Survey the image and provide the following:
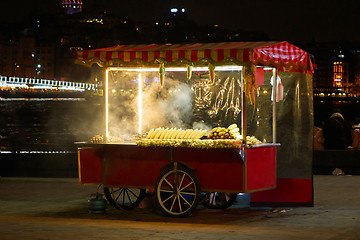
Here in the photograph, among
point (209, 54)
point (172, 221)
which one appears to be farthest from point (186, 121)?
point (172, 221)

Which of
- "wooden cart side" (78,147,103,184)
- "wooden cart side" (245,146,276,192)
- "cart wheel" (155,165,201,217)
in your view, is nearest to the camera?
"cart wheel" (155,165,201,217)

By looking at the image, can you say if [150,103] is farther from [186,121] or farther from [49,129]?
[49,129]

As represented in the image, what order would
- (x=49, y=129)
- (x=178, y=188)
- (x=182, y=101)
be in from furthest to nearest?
(x=49, y=129) → (x=182, y=101) → (x=178, y=188)

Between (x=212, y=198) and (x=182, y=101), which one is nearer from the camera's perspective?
(x=212, y=198)

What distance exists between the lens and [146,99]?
464 inches

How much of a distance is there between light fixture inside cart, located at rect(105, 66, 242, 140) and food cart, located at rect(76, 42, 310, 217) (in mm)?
17

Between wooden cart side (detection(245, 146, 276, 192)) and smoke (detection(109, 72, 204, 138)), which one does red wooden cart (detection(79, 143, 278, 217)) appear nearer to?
wooden cart side (detection(245, 146, 276, 192))

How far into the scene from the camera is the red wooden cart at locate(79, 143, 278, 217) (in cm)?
948

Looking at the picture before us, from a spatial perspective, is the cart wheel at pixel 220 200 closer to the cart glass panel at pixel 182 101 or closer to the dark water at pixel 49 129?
the cart glass panel at pixel 182 101

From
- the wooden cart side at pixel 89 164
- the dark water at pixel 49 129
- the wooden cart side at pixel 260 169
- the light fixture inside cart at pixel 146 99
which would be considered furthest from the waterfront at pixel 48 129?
the wooden cart side at pixel 260 169

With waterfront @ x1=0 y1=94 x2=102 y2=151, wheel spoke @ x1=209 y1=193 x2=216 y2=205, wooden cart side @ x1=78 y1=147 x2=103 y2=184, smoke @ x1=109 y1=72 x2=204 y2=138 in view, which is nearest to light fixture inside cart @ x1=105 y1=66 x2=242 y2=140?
smoke @ x1=109 y1=72 x2=204 y2=138

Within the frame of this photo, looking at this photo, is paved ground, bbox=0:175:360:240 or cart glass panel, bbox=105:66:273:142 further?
cart glass panel, bbox=105:66:273:142

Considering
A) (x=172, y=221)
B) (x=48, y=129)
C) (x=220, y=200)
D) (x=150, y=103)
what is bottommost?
(x=172, y=221)

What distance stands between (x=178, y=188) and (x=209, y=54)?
1949 mm
